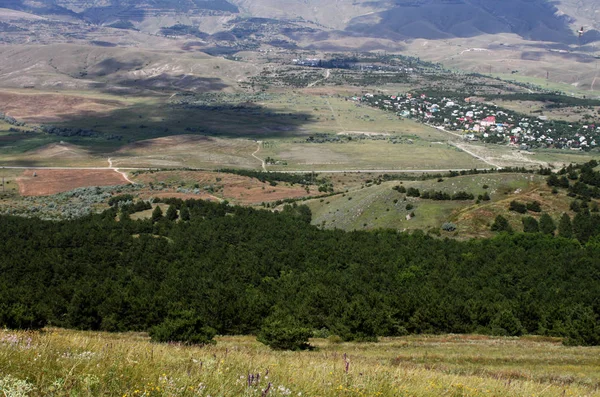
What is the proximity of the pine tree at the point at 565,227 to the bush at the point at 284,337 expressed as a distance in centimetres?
4798

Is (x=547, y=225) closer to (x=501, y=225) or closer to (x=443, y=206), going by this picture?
(x=501, y=225)

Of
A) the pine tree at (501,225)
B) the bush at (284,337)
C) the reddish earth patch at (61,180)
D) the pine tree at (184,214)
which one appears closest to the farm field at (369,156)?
the reddish earth patch at (61,180)

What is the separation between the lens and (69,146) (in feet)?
496

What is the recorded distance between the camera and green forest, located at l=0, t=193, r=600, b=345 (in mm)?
31609

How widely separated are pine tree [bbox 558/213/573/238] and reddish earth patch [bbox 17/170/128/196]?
77.5 metres

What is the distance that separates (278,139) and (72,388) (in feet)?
553

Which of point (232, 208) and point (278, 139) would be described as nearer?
point (232, 208)

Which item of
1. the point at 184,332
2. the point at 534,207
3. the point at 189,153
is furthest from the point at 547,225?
the point at 189,153

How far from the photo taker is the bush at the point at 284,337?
79.0ft

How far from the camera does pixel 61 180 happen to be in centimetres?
11756

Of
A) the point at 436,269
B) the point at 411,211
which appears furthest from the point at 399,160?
the point at 436,269

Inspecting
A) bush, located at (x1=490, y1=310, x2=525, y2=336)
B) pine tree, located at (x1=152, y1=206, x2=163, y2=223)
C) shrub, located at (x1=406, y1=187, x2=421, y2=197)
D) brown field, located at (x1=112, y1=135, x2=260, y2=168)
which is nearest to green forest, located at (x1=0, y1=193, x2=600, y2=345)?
bush, located at (x1=490, y1=310, x2=525, y2=336)

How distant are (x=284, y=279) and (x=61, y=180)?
87482 millimetres

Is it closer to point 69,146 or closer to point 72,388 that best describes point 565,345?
point 72,388
